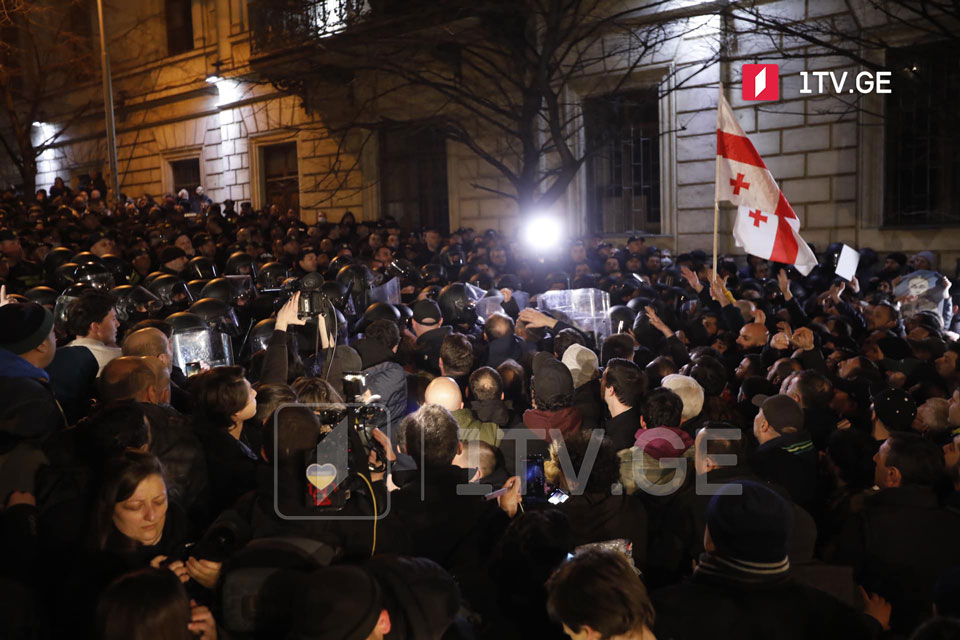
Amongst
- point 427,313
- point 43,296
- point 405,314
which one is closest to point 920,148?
point 405,314

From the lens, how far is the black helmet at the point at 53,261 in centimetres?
963

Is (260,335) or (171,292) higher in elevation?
(171,292)

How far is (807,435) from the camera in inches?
167

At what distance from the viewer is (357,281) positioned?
372 inches

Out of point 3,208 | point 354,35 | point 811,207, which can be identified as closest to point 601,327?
point 811,207

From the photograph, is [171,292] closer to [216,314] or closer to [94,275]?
[94,275]

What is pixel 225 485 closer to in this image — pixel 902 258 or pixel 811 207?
pixel 902 258

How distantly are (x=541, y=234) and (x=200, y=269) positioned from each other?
690 centimetres

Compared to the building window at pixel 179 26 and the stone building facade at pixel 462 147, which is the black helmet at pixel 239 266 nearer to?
the stone building facade at pixel 462 147

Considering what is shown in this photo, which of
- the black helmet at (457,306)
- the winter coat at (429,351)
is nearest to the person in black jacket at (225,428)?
the winter coat at (429,351)

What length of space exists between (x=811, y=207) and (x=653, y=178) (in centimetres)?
328

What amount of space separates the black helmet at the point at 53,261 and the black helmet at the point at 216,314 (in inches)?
124

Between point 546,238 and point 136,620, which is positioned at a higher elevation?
point 546,238

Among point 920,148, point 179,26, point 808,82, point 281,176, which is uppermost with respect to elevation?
point 179,26
